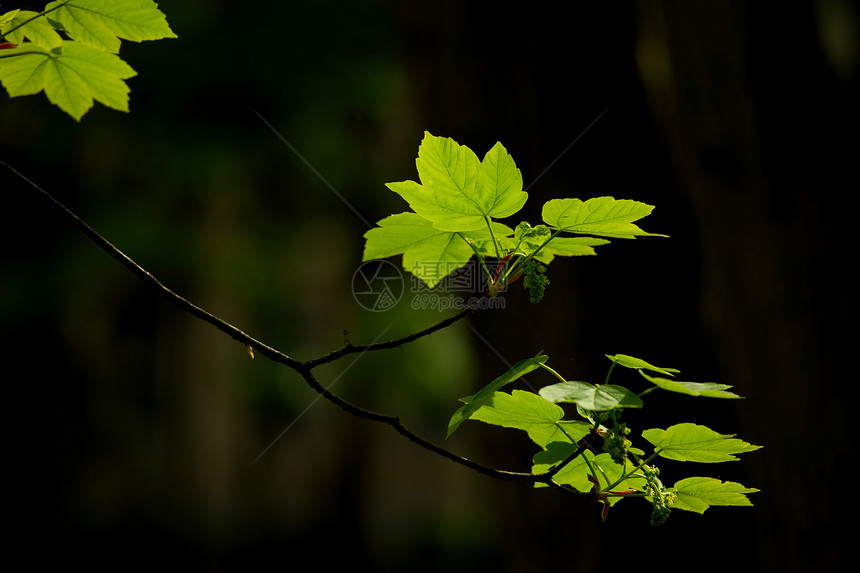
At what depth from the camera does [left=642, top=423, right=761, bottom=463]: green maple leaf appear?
78 centimetres

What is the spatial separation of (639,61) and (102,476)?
25.5ft

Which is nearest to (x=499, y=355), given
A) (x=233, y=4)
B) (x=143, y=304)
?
(x=233, y=4)

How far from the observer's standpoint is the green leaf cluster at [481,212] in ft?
2.62

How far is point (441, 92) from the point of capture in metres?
2.78

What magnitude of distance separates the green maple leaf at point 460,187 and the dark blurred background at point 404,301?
0.60 m

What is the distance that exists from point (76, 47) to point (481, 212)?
58 centimetres

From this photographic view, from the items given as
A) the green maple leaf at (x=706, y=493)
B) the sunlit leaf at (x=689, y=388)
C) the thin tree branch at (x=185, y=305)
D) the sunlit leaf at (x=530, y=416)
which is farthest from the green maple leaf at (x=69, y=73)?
the green maple leaf at (x=706, y=493)

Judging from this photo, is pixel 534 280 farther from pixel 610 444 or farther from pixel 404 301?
pixel 404 301

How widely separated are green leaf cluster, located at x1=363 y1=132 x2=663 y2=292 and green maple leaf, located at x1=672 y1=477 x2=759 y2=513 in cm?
33

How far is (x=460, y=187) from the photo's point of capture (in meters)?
0.80

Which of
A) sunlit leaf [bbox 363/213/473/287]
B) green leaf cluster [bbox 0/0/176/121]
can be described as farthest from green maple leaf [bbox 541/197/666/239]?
green leaf cluster [bbox 0/0/176/121]

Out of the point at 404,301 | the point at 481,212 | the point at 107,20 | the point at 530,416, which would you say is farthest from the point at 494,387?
the point at 404,301

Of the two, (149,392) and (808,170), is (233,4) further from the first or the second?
(808,170)

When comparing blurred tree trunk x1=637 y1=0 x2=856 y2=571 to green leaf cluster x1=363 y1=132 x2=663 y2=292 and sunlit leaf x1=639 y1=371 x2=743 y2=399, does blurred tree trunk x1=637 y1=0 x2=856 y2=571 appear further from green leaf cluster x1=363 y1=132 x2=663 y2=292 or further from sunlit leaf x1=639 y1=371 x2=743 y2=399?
sunlit leaf x1=639 y1=371 x2=743 y2=399
